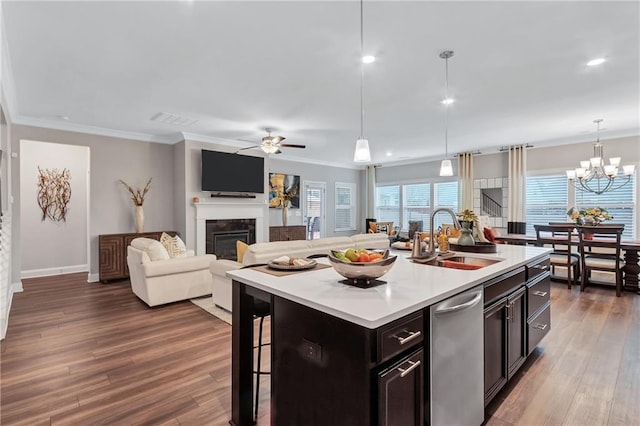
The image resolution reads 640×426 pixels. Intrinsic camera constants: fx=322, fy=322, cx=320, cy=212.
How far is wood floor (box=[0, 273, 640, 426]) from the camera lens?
2.00m

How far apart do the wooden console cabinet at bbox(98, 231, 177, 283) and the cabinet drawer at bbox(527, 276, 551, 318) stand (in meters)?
5.78

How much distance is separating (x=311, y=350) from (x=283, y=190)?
7.12m

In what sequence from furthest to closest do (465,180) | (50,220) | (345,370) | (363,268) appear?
(465,180), (50,220), (363,268), (345,370)

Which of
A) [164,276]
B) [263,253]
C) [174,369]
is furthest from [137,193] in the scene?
[174,369]

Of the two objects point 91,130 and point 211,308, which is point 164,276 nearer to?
point 211,308

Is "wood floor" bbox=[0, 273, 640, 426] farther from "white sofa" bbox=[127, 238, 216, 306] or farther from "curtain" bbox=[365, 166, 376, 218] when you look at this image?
"curtain" bbox=[365, 166, 376, 218]

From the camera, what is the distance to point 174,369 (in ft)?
8.34

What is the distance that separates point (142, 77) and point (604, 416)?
15.7 ft

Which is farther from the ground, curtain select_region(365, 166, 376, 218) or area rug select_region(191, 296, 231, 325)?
curtain select_region(365, 166, 376, 218)

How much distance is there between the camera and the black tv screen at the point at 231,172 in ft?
20.4

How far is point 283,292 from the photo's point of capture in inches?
59.8

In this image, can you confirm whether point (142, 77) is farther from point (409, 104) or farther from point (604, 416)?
point (604, 416)

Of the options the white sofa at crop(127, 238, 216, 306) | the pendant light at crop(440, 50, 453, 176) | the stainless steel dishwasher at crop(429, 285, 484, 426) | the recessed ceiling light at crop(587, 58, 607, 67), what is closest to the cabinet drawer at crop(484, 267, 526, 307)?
the stainless steel dishwasher at crop(429, 285, 484, 426)

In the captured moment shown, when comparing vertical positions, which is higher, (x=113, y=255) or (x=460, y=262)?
(x=460, y=262)
